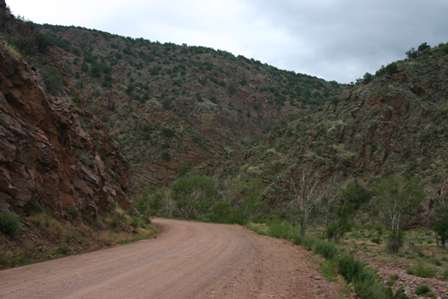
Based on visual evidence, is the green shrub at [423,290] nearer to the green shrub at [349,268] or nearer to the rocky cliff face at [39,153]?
the green shrub at [349,268]

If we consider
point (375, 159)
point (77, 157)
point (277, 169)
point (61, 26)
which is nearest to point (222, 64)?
point (61, 26)

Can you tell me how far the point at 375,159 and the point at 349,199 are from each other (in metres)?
8.02

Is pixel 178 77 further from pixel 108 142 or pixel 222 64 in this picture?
pixel 108 142

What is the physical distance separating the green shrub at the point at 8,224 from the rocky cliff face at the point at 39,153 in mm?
1082

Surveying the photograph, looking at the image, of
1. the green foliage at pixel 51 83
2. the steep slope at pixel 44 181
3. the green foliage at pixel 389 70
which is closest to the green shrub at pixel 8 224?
the steep slope at pixel 44 181

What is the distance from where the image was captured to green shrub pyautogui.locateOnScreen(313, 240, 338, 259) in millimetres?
22348

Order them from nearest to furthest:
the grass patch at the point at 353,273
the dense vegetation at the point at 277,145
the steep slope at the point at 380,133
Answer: the grass patch at the point at 353,273 → the dense vegetation at the point at 277,145 → the steep slope at the point at 380,133

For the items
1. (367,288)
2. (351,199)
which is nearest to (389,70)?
(351,199)

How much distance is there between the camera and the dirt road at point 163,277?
35.2 feet

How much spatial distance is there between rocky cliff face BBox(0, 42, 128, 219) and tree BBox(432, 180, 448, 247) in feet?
71.8

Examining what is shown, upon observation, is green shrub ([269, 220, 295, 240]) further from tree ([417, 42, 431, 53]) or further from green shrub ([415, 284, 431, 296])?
tree ([417, 42, 431, 53])

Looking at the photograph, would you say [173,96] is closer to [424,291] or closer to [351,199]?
[351,199]

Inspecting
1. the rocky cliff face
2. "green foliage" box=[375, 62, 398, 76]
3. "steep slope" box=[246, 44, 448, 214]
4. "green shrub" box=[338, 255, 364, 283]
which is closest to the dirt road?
"green shrub" box=[338, 255, 364, 283]

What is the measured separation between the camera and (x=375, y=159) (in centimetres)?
5438
